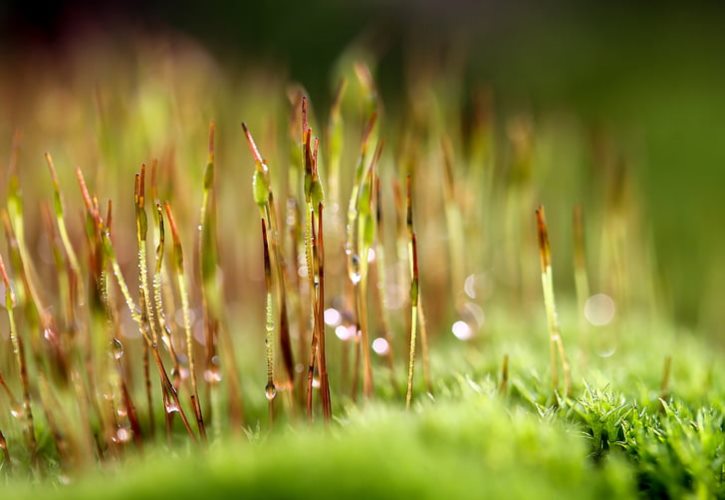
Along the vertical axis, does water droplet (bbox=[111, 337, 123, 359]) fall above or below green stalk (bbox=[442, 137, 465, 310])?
below

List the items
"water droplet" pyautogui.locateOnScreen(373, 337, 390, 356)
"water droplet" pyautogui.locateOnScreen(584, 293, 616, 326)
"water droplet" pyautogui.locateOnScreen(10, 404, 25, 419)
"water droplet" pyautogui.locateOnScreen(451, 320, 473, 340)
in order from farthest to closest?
"water droplet" pyautogui.locateOnScreen(584, 293, 616, 326) → "water droplet" pyautogui.locateOnScreen(451, 320, 473, 340) → "water droplet" pyautogui.locateOnScreen(373, 337, 390, 356) → "water droplet" pyautogui.locateOnScreen(10, 404, 25, 419)

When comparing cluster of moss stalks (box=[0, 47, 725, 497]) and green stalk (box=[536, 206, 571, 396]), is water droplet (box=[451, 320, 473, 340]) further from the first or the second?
green stalk (box=[536, 206, 571, 396])

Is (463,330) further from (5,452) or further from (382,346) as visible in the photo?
(5,452)

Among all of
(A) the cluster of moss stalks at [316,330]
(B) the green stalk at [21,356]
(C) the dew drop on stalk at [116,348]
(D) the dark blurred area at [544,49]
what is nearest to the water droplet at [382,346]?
(A) the cluster of moss stalks at [316,330]

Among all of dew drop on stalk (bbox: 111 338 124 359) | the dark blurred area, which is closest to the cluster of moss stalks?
dew drop on stalk (bbox: 111 338 124 359)

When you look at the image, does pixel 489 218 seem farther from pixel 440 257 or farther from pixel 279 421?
pixel 279 421

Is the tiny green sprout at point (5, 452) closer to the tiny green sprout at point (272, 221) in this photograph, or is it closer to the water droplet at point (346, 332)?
the tiny green sprout at point (272, 221)

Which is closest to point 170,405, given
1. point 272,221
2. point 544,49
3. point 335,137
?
point 272,221
